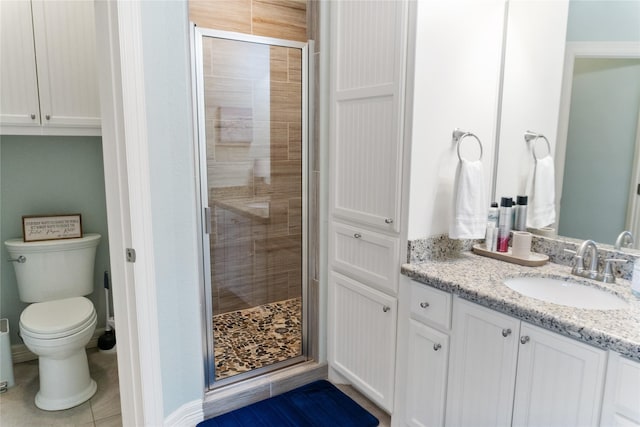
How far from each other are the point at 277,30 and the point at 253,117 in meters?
0.87

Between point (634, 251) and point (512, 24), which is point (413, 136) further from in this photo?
point (634, 251)

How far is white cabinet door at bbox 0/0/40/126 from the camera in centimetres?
224

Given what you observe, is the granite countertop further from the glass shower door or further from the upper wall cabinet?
the upper wall cabinet

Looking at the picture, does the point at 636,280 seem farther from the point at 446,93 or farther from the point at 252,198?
the point at 252,198

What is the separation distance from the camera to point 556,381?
1.32m

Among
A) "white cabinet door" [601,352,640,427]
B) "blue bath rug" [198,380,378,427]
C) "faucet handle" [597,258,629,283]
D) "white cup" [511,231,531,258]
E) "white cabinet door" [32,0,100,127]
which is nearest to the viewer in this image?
"white cabinet door" [601,352,640,427]

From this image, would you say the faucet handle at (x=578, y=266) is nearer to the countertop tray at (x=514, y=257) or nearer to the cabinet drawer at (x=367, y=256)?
the countertop tray at (x=514, y=257)

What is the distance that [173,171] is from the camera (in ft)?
6.14

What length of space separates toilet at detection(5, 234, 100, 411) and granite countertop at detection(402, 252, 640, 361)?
1.83 meters

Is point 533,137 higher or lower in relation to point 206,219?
higher

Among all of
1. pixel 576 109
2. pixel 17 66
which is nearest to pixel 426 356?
pixel 576 109

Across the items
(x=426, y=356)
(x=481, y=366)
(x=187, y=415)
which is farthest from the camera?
(x=187, y=415)

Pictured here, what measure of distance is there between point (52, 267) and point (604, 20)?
3134 mm

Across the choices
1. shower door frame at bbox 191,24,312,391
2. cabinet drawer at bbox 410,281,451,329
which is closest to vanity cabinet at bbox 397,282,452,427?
cabinet drawer at bbox 410,281,451,329
